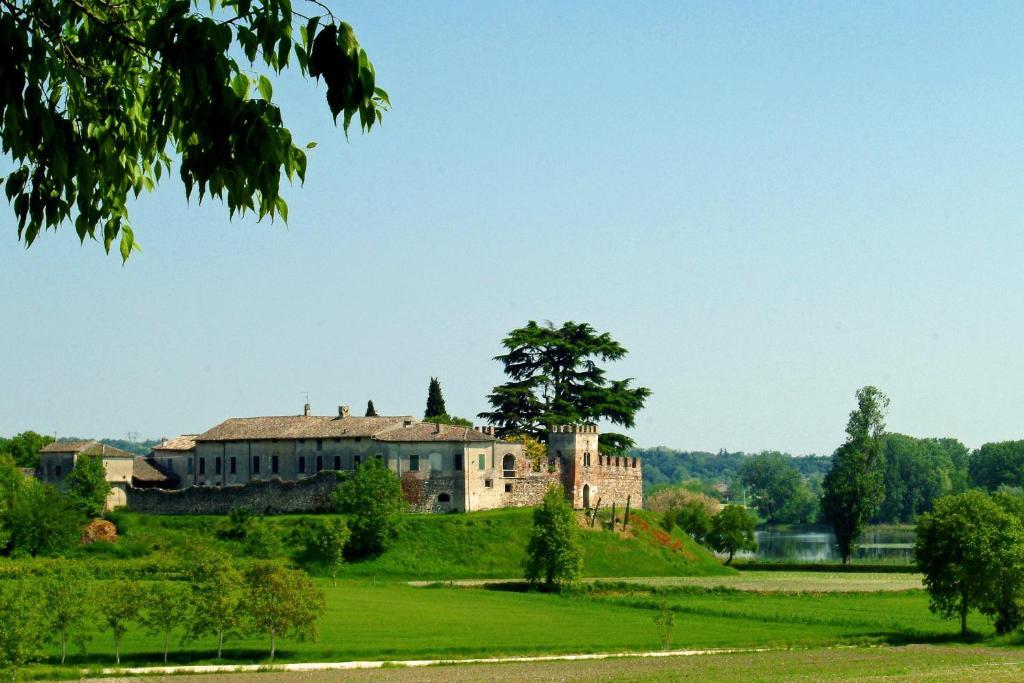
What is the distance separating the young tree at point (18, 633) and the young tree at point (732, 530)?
227 ft

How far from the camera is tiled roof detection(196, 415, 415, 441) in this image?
271ft

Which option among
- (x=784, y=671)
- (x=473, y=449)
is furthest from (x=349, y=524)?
(x=784, y=671)

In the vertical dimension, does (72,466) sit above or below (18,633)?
above

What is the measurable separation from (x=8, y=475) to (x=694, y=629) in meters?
43.1

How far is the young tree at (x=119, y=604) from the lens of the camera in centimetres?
4484

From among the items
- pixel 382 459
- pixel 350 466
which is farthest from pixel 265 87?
pixel 350 466

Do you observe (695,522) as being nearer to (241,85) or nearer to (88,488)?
(88,488)

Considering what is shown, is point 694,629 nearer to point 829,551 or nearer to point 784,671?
point 784,671

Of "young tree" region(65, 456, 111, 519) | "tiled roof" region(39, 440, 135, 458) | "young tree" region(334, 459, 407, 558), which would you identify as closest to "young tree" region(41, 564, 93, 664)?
"young tree" region(334, 459, 407, 558)

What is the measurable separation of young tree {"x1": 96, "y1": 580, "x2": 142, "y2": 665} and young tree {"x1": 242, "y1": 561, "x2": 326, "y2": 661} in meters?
3.66

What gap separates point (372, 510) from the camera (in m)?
74.7

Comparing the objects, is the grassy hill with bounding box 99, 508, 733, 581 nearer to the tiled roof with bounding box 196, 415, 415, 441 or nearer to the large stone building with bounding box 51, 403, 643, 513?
the large stone building with bounding box 51, 403, 643, 513

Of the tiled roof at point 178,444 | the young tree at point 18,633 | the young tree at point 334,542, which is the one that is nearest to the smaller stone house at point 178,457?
the tiled roof at point 178,444

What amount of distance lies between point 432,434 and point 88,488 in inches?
813
